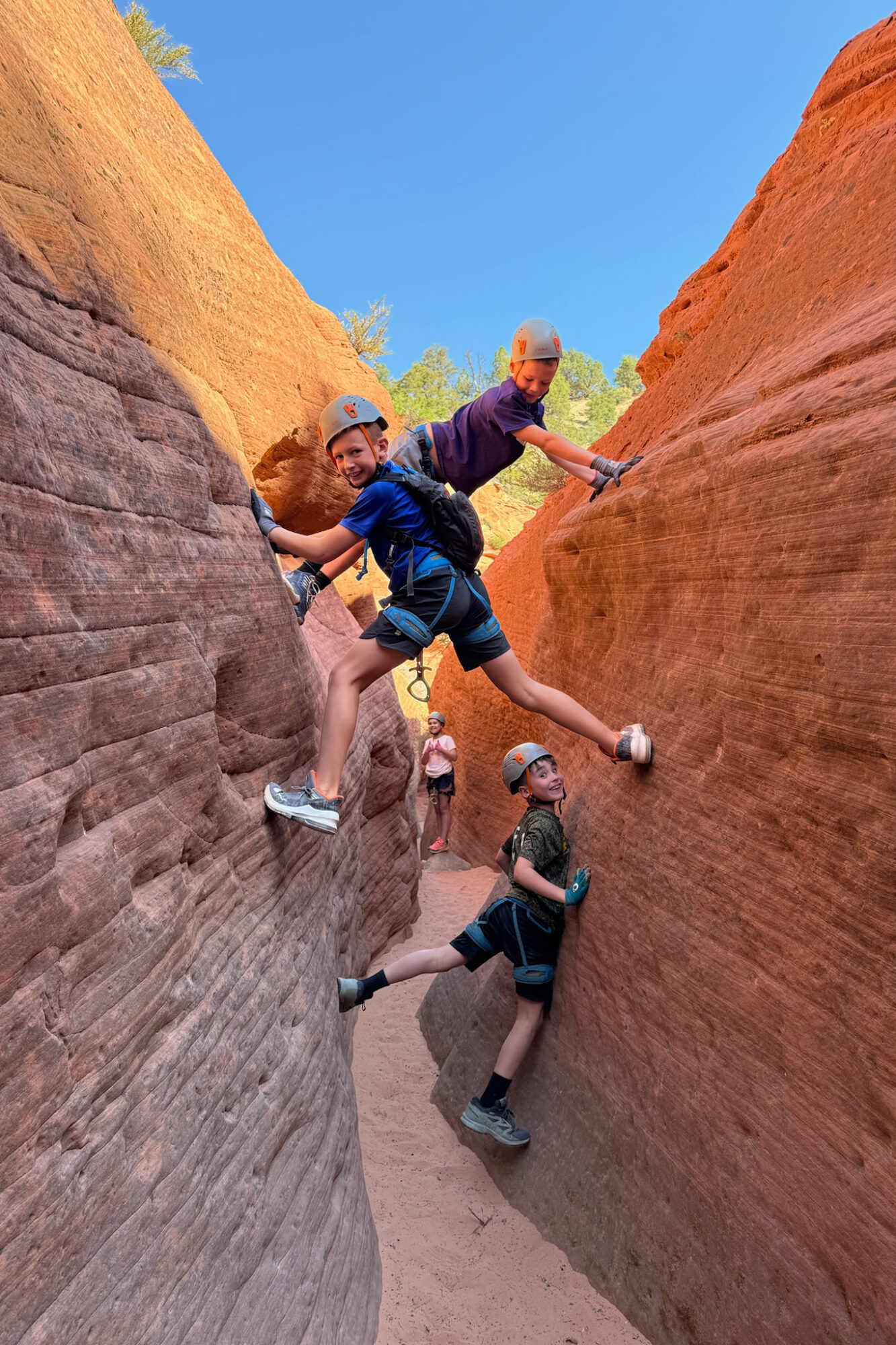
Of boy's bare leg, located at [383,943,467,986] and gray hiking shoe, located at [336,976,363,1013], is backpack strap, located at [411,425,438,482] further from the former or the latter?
gray hiking shoe, located at [336,976,363,1013]

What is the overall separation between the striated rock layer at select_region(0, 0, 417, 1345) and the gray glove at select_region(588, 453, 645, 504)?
5.91 feet

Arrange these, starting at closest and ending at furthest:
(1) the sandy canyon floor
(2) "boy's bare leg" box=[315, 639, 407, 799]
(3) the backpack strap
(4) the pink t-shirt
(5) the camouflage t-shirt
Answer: (1) the sandy canyon floor → (2) "boy's bare leg" box=[315, 639, 407, 799] → (5) the camouflage t-shirt → (3) the backpack strap → (4) the pink t-shirt

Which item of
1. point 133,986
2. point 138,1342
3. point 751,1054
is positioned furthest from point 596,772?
point 138,1342

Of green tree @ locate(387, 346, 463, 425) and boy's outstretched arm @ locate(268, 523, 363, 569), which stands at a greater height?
green tree @ locate(387, 346, 463, 425)

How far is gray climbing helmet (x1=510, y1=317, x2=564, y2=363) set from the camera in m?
4.00

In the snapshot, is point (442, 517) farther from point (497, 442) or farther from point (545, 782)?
point (545, 782)

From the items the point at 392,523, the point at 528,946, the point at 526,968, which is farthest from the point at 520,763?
the point at 392,523

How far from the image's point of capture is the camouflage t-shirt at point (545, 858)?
13.1 feet

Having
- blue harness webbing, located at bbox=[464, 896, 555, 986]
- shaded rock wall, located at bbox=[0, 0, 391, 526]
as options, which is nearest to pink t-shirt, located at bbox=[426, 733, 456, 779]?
shaded rock wall, located at bbox=[0, 0, 391, 526]

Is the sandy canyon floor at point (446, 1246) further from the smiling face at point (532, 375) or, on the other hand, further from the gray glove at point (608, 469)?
the smiling face at point (532, 375)

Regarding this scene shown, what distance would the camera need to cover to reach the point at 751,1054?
257 centimetres

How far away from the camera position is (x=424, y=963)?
4.23 meters

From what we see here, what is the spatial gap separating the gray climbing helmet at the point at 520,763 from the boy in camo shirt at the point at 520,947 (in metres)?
0.16

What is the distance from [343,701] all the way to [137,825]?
130 centimetres
